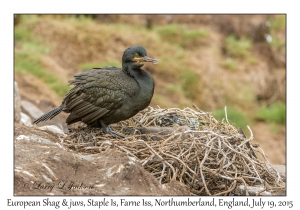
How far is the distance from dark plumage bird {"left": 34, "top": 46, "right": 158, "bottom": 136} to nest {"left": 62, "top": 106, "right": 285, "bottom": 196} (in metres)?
0.29

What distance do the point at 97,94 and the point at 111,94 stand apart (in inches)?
6.8

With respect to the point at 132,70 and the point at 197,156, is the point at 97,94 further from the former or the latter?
the point at 197,156

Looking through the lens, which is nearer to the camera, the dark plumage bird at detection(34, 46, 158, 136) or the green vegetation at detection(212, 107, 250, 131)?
the dark plumage bird at detection(34, 46, 158, 136)

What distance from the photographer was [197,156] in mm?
5496

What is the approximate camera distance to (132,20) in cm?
1501

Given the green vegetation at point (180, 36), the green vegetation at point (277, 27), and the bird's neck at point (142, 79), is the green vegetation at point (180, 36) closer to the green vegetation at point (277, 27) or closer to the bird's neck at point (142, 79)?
the green vegetation at point (277, 27)

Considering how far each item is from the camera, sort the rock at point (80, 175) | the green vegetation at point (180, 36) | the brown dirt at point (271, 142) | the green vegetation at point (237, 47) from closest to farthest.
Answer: the rock at point (80, 175), the brown dirt at point (271, 142), the green vegetation at point (180, 36), the green vegetation at point (237, 47)

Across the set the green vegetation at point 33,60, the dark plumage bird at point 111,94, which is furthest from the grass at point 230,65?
the dark plumage bird at point 111,94

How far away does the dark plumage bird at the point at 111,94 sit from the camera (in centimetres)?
633

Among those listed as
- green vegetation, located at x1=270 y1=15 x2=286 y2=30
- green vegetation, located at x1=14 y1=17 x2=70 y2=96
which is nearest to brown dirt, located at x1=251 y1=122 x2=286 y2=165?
green vegetation, located at x1=270 y1=15 x2=286 y2=30

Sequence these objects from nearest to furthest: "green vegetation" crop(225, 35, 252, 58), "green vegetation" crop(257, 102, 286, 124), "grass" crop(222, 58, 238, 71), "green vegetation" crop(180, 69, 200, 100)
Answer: "green vegetation" crop(180, 69, 200, 100) < "green vegetation" crop(257, 102, 286, 124) < "grass" crop(222, 58, 238, 71) < "green vegetation" crop(225, 35, 252, 58)

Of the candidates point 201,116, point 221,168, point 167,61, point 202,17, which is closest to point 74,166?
point 221,168

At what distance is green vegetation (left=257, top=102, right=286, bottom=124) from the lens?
13617 millimetres

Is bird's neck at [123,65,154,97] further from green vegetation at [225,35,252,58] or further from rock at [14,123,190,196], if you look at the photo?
green vegetation at [225,35,252,58]
